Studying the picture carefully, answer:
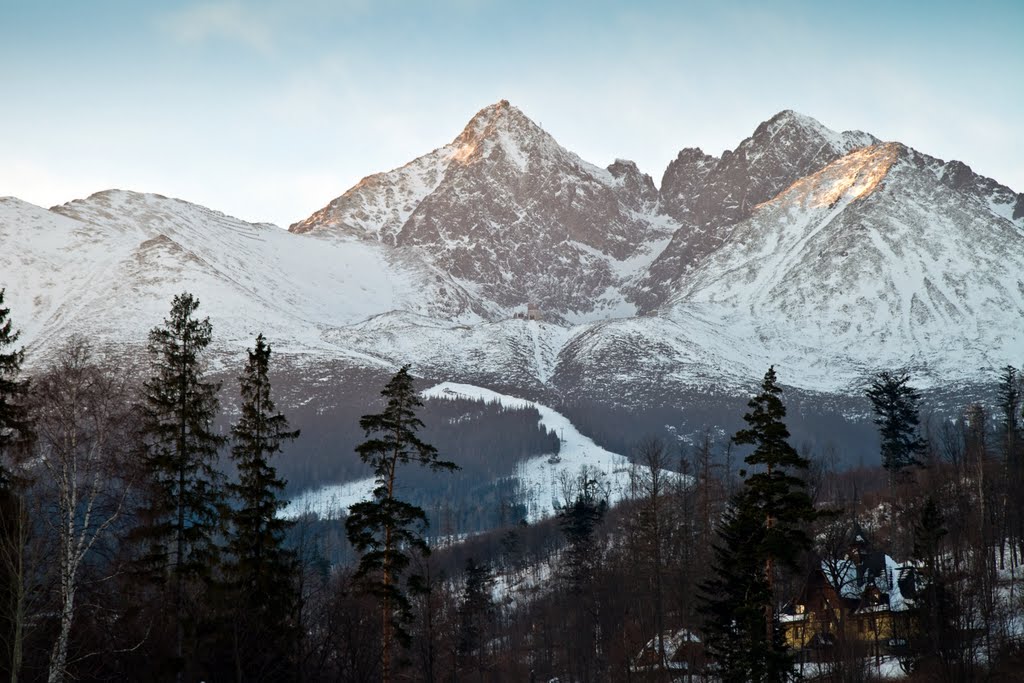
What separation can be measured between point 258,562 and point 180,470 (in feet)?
15.8

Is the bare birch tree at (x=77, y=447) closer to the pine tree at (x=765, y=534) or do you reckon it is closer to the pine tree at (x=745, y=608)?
the pine tree at (x=765, y=534)

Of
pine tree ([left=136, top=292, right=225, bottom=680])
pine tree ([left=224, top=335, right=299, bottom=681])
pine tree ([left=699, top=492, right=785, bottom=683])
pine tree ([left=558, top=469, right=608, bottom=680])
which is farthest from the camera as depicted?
pine tree ([left=558, top=469, right=608, bottom=680])

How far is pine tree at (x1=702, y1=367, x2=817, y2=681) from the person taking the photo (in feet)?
112

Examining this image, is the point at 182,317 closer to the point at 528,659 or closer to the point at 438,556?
the point at 528,659

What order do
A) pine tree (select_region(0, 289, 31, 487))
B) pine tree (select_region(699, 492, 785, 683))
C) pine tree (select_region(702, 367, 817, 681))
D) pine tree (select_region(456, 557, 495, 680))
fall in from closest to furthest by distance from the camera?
pine tree (select_region(0, 289, 31, 487)) < pine tree (select_region(702, 367, 817, 681)) < pine tree (select_region(699, 492, 785, 683)) < pine tree (select_region(456, 557, 495, 680))

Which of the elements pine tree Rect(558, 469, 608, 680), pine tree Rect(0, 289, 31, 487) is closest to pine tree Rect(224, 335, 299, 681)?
pine tree Rect(0, 289, 31, 487)

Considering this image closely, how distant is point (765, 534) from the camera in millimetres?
35094

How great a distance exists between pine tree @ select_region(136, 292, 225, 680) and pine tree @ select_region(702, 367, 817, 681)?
20261 millimetres

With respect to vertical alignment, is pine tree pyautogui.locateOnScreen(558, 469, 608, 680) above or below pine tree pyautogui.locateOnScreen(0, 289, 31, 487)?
below

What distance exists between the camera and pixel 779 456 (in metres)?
34.9

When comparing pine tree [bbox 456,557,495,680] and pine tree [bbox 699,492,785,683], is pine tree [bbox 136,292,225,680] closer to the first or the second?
pine tree [bbox 699,492,785,683]

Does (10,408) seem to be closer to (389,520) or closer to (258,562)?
(258,562)

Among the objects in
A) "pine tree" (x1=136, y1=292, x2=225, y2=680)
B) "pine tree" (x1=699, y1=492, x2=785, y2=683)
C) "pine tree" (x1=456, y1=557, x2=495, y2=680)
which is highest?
"pine tree" (x1=136, y1=292, x2=225, y2=680)

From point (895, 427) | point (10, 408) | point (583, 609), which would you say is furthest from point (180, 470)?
point (895, 427)
